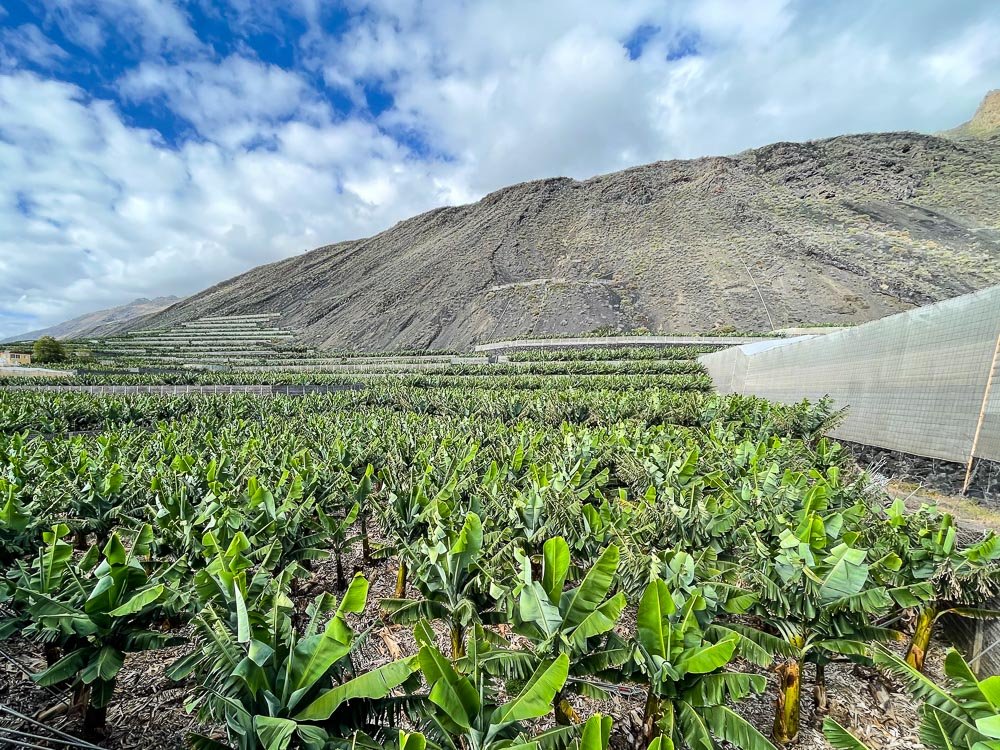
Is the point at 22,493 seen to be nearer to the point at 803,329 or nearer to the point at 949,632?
the point at 949,632

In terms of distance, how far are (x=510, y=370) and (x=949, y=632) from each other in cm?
2826

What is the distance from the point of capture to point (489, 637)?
304cm

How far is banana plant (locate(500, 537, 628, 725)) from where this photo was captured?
2.58 meters

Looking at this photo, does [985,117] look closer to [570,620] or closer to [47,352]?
[570,620]

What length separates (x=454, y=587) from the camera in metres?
3.38

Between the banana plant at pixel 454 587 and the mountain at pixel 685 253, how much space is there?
169 feet

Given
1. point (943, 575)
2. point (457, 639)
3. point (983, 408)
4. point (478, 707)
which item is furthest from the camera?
point (983, 408)

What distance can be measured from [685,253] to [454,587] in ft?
230

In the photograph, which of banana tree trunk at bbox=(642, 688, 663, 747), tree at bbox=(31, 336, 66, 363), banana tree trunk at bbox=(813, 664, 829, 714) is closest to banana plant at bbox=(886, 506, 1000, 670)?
banana tree trunk at bbox=(813, 664, 829, 714)

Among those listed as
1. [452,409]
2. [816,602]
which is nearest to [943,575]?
[816,602]

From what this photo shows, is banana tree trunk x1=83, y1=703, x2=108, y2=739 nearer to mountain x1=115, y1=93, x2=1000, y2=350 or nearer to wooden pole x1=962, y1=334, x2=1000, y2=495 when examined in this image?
wooden pole x1=962, y1=334, x2=1000, y2=495

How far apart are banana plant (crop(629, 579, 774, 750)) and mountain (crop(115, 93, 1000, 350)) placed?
Answer: 2051 inches

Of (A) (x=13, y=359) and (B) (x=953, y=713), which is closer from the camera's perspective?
(B) (x=953, y=713)

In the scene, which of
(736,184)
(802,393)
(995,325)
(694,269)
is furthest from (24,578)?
(736,184)
